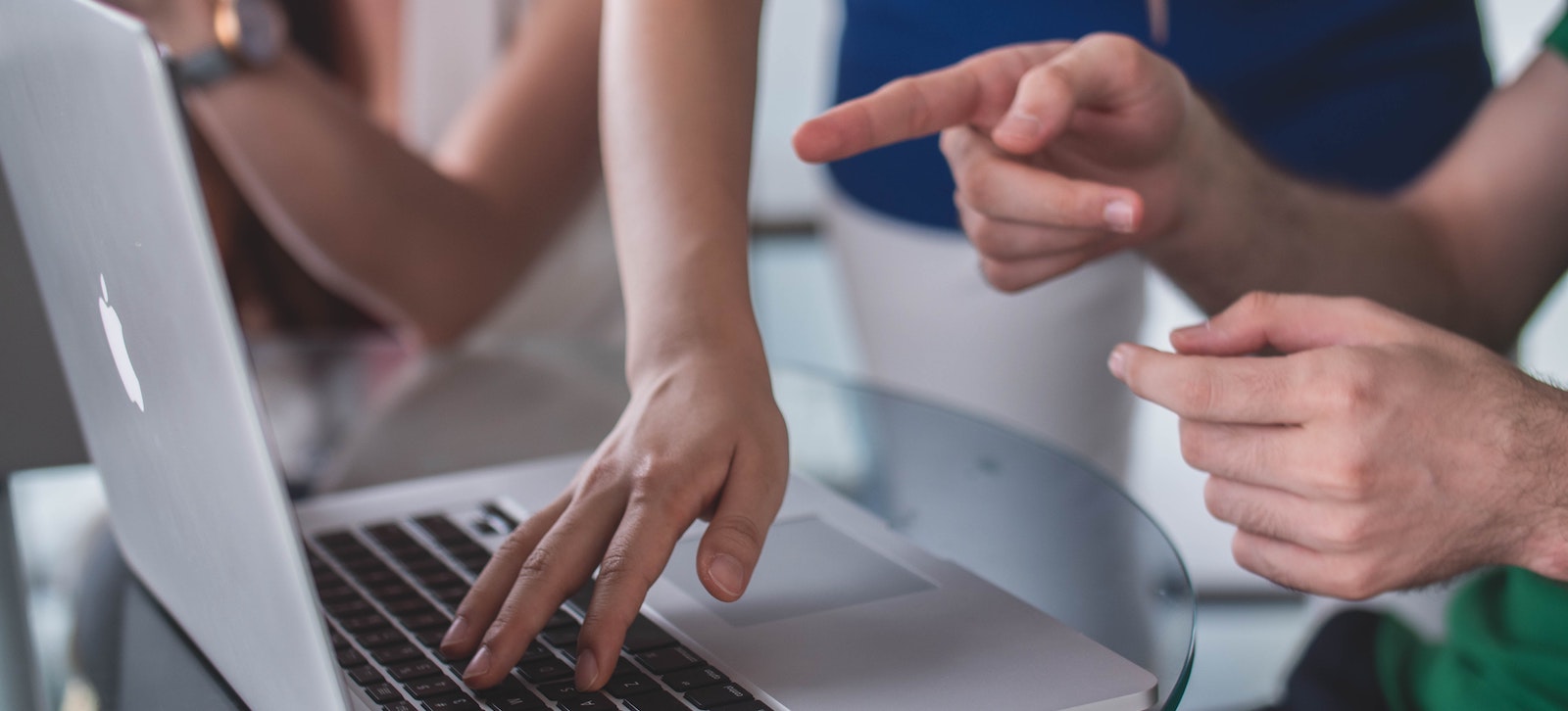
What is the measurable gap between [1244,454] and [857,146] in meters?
0.26

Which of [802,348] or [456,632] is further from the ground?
[456,632]

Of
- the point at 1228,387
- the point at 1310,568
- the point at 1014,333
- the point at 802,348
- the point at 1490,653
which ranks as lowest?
the point at 802,348

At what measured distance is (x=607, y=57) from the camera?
0.89 m

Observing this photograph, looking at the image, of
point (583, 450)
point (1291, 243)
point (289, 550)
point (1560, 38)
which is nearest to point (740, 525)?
point (289, 550)

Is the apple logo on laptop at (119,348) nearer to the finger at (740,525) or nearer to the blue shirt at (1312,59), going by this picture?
the finger at (740,525)

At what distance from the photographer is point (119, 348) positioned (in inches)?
20.6

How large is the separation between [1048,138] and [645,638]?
34cm

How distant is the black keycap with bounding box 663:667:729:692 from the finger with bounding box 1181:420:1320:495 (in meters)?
0.29

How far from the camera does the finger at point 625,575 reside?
1.75ft

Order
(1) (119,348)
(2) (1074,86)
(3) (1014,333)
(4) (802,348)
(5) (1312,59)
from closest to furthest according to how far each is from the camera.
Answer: (1) (119,348) < (2) (1074,86) < (5) (1312,59) < (3) (1014,333) < (4) (802,348)

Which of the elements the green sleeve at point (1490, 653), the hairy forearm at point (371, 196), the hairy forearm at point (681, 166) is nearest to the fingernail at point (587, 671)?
the hairy forearm at point (681, 166)

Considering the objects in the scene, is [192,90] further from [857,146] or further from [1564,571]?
[1564,571]

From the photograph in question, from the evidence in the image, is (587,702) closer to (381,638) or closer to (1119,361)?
(381,638)

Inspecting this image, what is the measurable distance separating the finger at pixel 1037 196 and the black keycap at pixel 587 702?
0.36 meters
